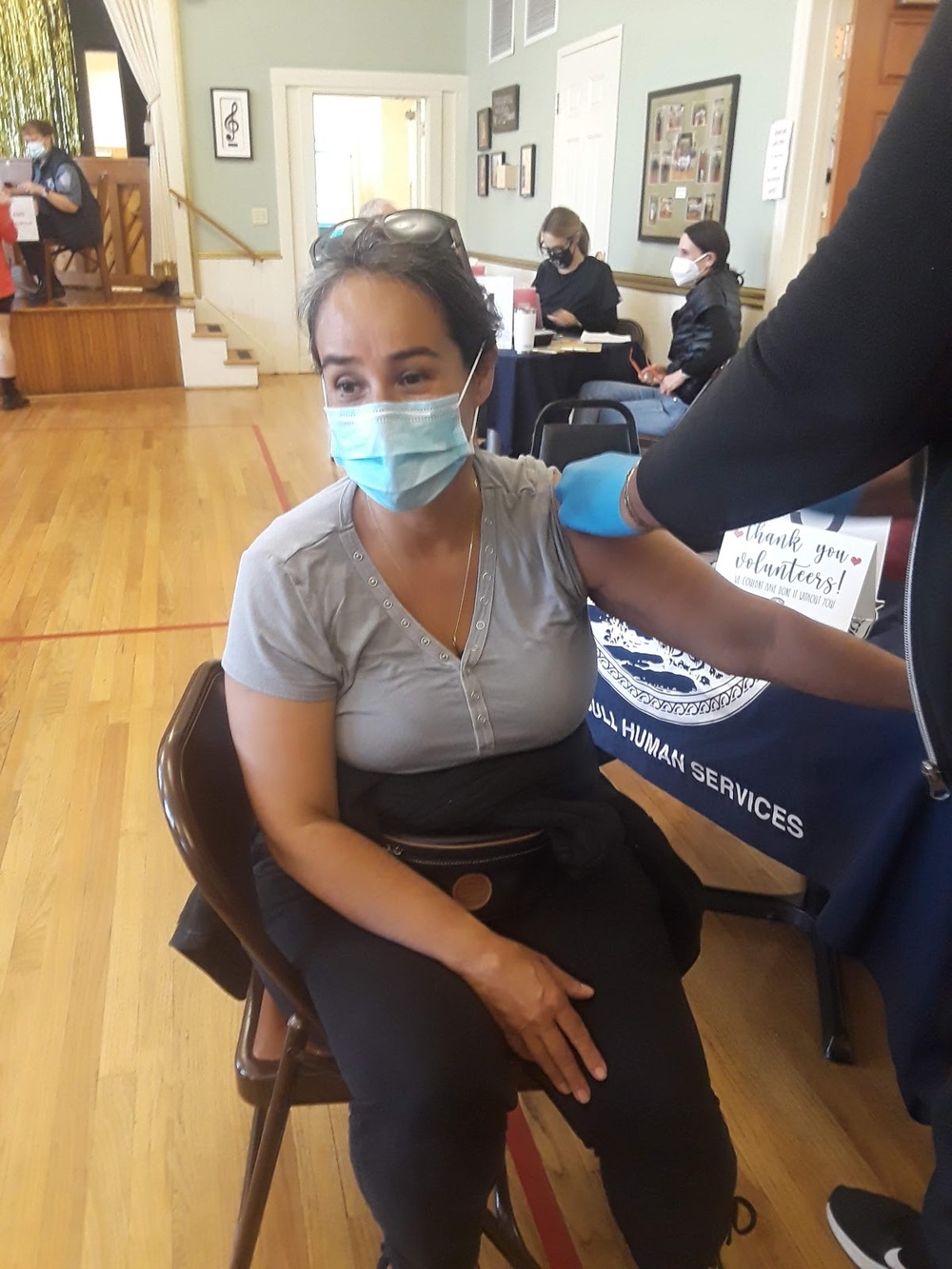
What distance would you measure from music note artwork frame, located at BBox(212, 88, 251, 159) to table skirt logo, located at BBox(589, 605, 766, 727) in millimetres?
7087

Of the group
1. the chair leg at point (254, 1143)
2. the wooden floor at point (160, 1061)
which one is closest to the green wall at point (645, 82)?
the wooden floor at point (160, 1061)

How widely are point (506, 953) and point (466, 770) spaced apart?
212 millimetres

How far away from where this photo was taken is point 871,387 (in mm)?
654

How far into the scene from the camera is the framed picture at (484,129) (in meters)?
7.13

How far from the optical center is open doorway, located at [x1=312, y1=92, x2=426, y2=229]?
10242mm

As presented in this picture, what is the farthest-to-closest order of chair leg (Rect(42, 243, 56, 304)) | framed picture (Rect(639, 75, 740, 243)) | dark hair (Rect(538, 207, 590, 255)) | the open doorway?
1. the open doorway
2. chair leg (Rect(42, 243, 56, 304))
3. dark hair (Rect(538, 207, 590, 255))
4. framed picture (Rect(639, 75, 740, 243))

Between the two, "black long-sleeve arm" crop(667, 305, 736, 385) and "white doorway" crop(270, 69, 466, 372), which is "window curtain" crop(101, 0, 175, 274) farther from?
"black long-sleeve arm" crop(667, 305, 736, 385)

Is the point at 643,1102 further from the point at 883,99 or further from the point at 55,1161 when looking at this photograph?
the point at 883,99

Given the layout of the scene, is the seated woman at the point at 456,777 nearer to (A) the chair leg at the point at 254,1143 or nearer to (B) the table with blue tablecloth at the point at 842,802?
(B) the table with blue tablecloth at the point at 842,802

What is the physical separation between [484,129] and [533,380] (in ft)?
13.9

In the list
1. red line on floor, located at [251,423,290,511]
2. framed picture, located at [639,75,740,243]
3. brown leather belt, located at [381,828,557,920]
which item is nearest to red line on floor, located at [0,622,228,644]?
red line on floor, located at [251,423,290,511]

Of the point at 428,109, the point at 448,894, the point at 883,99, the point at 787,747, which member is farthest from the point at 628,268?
the point at 448,894

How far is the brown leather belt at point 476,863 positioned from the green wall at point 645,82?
12.4ft

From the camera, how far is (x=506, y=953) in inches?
38.4
